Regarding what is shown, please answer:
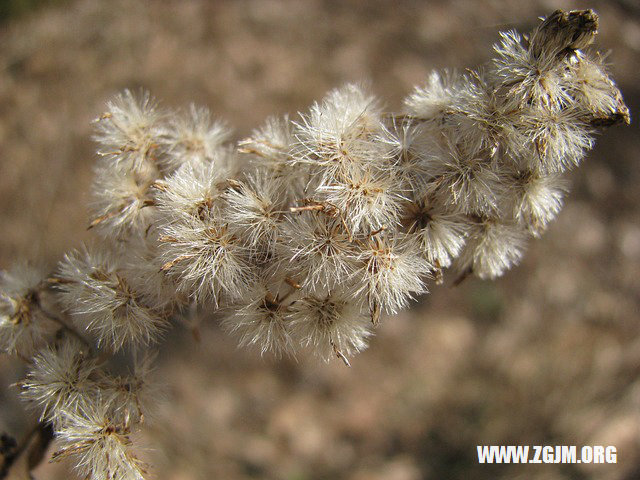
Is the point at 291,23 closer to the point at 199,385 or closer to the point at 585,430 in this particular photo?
the point at 199,385

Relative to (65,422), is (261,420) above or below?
above

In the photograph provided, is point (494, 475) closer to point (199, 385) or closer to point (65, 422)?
point (199, 385)

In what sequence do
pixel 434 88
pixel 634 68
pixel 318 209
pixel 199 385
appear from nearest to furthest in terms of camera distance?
1. pixel 318 209
2. pixel 434 88
3. pixel 199 385
4. pixel 634 68

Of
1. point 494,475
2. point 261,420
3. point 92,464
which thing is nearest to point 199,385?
point 261,420

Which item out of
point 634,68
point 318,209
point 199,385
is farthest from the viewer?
point 634,68

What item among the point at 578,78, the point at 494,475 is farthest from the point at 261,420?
the point at 578,78

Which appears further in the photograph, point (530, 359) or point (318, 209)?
point (530, 359)

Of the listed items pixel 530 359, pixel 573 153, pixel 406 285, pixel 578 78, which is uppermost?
pixel 530 359
